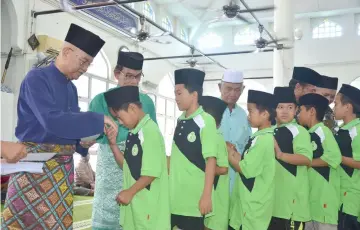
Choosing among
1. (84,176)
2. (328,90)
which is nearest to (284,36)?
(84,176)

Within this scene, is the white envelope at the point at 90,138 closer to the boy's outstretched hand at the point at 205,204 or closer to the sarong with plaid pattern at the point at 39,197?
the sarong with plaid pattern at the point at 39,197

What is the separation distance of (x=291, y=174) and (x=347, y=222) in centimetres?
73

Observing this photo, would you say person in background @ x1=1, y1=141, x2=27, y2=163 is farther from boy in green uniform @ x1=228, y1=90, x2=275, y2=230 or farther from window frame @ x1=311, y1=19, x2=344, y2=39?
window frame @ x1=311, y1=19, x2=344, y2=39

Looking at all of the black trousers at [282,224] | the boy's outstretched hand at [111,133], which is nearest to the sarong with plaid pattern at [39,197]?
the boy's outstretched hand at [111,133]

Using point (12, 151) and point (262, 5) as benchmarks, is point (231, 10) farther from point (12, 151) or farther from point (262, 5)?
point (262, 5)

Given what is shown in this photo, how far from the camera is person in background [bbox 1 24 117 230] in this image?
159cm

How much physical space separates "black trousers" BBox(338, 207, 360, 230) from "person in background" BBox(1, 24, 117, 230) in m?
2.00

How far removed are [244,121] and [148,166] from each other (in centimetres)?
126

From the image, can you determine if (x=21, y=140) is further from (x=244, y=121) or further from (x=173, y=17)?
(x=173, y=17)

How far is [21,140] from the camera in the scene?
1659 mm

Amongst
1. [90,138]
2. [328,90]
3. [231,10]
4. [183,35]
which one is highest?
[183,35]

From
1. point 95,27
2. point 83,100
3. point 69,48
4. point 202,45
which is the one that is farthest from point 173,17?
point 69,48

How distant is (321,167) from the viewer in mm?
2768

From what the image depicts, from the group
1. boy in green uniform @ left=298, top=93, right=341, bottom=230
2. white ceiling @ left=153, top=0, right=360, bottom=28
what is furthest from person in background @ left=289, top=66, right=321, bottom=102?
white ceiling @ left=153, top=0, right=360, bottom=28
